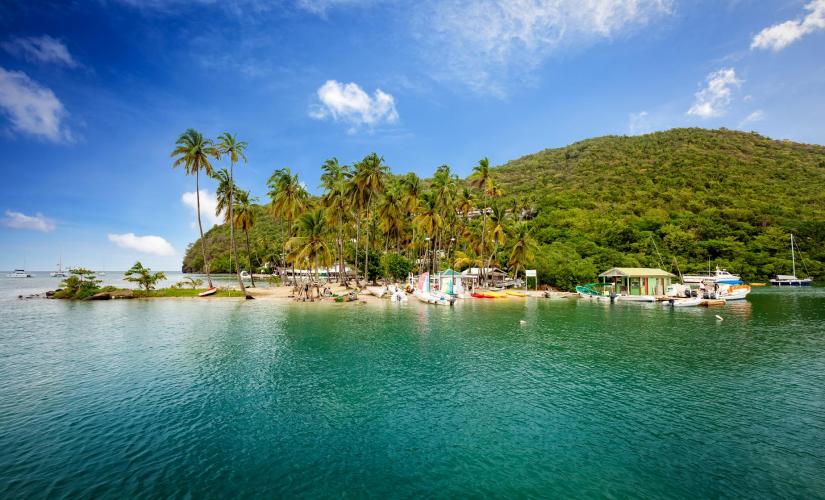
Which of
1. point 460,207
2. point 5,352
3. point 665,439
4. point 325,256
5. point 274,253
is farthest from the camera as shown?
point 274,253

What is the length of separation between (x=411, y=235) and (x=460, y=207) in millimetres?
16064

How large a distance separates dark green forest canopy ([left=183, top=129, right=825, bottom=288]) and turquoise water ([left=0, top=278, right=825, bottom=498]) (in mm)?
51314

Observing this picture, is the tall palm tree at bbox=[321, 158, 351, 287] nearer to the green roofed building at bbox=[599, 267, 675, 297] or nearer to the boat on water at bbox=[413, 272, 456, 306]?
the boat on water at bbox=[413, 272, 456, 306]

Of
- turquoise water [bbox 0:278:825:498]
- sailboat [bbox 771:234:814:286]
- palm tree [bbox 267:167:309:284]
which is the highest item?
palm tree [bbox 267:167:309:284]

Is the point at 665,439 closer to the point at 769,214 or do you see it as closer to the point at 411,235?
the point at 411,235

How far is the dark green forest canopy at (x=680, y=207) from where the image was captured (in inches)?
3142

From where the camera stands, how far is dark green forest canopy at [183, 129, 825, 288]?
79812 mm

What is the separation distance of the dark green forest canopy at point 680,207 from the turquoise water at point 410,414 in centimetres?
5131

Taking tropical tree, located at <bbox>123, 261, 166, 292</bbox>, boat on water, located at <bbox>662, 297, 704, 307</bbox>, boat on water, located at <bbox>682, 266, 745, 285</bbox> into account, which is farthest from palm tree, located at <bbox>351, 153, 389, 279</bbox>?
boat on water, located at <bbox>682, 266, 745, 285</bbox>

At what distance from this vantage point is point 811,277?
8150cm

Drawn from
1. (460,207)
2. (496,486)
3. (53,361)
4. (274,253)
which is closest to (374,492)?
(496,486)

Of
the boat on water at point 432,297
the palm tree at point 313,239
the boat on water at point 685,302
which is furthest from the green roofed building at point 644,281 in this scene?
the palm tree at point 313,239

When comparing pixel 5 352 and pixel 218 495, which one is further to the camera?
pixel 5 352

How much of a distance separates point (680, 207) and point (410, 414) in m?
110
